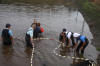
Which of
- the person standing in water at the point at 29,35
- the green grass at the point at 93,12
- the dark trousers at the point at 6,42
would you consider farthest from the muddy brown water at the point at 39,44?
the green grass at the point at 93,12

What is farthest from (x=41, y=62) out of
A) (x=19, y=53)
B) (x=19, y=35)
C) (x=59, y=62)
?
(x=19, y=35)

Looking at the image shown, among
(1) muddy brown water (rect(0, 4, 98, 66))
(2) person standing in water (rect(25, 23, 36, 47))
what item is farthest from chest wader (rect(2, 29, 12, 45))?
(2) person standing in water (rect(25, 23, 36, 47))

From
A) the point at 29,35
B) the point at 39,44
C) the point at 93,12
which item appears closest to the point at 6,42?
the point at 29,35

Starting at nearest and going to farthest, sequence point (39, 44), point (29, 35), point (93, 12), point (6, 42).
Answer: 1. point (29, 35)
2. point (6, 42)
3. point (39, 44)
4. point (93, 12)

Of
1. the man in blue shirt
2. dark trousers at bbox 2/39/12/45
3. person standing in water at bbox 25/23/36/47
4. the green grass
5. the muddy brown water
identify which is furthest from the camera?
the green grass

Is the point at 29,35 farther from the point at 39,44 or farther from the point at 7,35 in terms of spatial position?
the point at 39,44

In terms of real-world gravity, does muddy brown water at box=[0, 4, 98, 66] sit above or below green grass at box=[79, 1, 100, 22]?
below

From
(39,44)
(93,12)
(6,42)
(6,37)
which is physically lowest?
(39,44)

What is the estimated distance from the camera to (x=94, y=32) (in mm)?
17031

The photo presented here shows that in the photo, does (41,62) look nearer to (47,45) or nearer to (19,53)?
(19,53)

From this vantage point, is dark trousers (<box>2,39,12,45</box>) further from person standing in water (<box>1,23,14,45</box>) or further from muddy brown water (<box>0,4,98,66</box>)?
muddy brown water (<box>0,4,98,66</box>)

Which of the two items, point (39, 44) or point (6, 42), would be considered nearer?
point (6, 42)

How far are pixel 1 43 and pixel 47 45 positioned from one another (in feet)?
9.99

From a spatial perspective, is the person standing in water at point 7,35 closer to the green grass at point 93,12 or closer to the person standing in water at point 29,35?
the person standing in water at point 29,35
